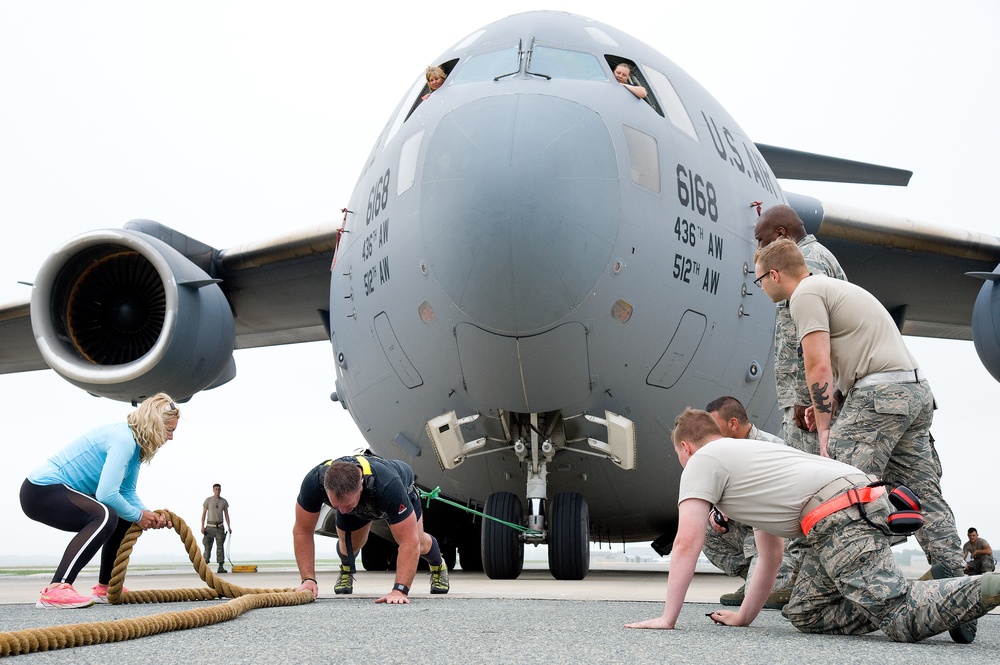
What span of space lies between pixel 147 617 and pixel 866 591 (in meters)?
2.19

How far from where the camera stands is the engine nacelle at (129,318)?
802cm

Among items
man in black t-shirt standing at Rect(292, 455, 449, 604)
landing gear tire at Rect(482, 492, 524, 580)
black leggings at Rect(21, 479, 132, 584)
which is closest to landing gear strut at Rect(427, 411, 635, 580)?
landing gear tire at Rect(482, 492, 524, 580)

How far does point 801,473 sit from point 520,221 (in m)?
2.58

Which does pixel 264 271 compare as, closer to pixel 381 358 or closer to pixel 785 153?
pixel 381 358

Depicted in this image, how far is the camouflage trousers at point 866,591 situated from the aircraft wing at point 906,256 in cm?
570

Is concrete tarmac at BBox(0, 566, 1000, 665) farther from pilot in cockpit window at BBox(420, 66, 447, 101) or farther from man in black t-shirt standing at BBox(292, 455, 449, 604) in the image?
pilot in cockpit window at BBox(420, 66, 447, 101)

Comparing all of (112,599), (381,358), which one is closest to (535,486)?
(381,358)

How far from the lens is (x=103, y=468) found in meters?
4.64

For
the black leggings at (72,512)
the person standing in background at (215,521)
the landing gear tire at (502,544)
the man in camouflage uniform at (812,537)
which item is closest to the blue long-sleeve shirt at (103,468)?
the black leggings at (72,512)

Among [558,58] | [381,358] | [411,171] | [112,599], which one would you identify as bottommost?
[112,599]

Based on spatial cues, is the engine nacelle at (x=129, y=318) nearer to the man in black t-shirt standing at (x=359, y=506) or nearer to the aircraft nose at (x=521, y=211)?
the aircraft nose at (x=521, y=211)

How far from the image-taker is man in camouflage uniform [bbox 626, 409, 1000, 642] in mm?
3033

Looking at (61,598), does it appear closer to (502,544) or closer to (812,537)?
(502,544)

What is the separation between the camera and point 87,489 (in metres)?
4.73
